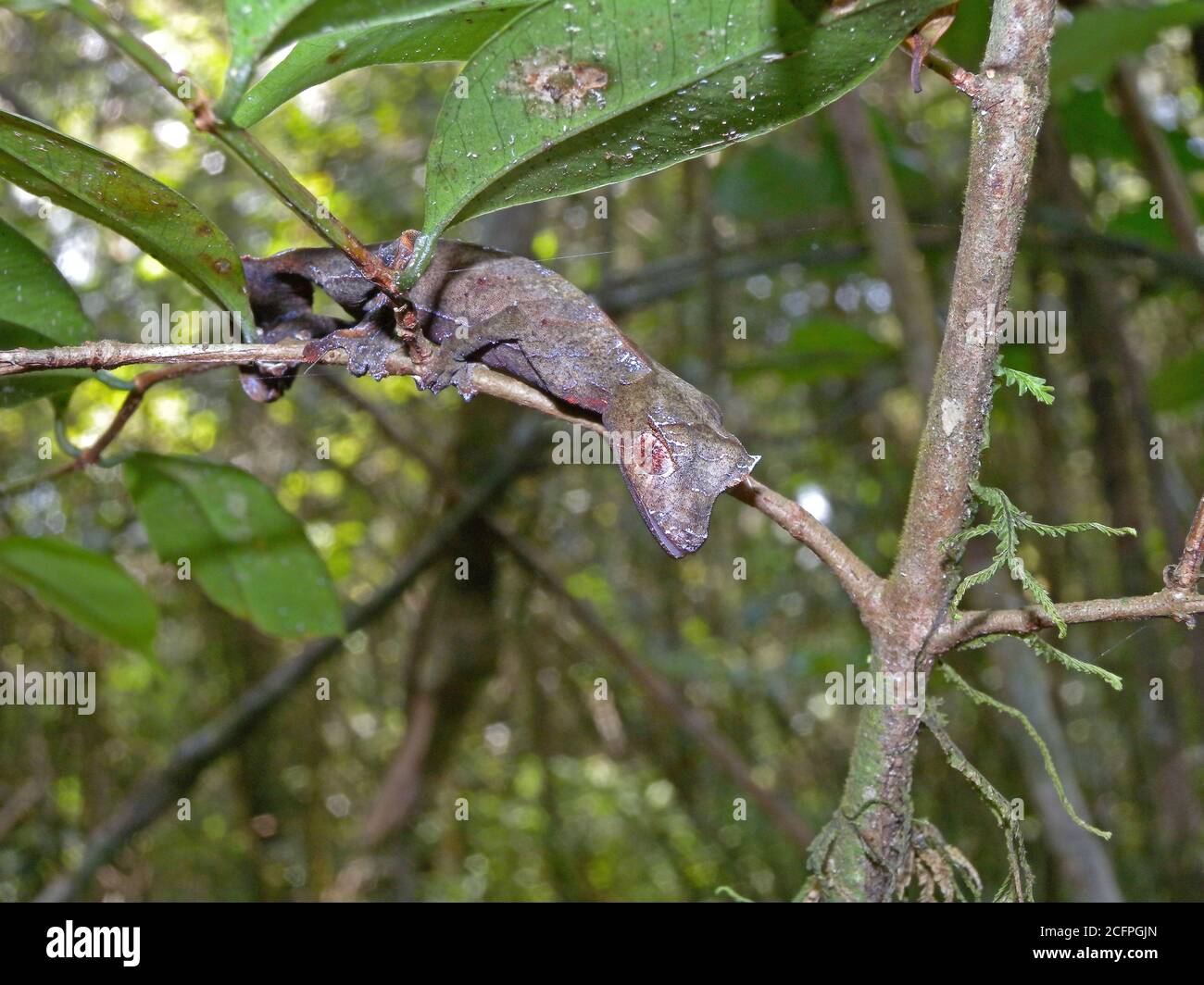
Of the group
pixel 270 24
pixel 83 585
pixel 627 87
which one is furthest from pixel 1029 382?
pixel 83 585

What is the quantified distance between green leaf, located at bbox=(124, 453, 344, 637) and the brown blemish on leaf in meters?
0.78

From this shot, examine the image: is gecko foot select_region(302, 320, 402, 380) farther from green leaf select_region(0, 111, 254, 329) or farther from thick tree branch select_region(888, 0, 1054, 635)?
thick tree branch select_region(888, 0, 1054, 635)

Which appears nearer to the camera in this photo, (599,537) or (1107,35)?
(1107,35)

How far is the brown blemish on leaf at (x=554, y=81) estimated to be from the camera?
735 mm

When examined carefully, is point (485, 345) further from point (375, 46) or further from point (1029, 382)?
point (1029, 382)

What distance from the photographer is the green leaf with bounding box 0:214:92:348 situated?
1111 millimetres

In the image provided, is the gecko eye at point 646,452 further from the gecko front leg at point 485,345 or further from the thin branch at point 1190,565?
the thin branch at point 1190,565

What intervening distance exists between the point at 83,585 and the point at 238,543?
25 cm

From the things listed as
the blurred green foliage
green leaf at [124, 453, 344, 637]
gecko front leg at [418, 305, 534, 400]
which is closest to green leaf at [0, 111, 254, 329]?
gecko front leg at [418, 305, 534, 400]

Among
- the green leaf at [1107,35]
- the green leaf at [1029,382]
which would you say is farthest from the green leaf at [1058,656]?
the green leaf at [1107,35]

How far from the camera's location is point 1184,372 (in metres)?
2.79

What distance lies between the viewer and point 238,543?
144 centimetres
